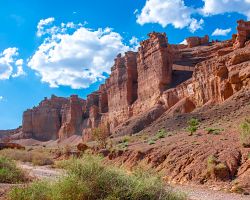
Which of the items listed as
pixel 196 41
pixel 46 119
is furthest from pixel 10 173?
pixel 46 119

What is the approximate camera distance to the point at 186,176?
63.2 ft

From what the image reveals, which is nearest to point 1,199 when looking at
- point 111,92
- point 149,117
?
point 149,117

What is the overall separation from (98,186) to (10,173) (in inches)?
304

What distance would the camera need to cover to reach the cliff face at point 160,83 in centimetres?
4300

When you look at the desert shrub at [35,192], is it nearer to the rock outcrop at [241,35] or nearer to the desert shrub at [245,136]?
the desert shrub at [245,136]

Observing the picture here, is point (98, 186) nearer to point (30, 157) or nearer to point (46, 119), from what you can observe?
point (30, 157)

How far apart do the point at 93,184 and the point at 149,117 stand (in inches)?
1834

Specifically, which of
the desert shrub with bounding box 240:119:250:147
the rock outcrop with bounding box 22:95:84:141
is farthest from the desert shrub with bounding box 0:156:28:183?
the rock outcrop with bounding box 22:95:84:141

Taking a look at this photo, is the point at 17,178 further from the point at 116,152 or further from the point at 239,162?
the point at 116,152

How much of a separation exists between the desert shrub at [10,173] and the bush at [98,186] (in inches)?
238

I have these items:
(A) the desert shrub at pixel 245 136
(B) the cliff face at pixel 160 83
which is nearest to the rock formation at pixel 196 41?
(B) the cliff face at pixel 160 83

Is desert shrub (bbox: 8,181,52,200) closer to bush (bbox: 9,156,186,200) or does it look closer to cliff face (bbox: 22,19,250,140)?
bush (bbox: 9,156,186,200)

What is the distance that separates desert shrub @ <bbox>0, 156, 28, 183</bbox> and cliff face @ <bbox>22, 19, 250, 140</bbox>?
91.0ft

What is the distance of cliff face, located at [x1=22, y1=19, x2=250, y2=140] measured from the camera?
1693 inches
